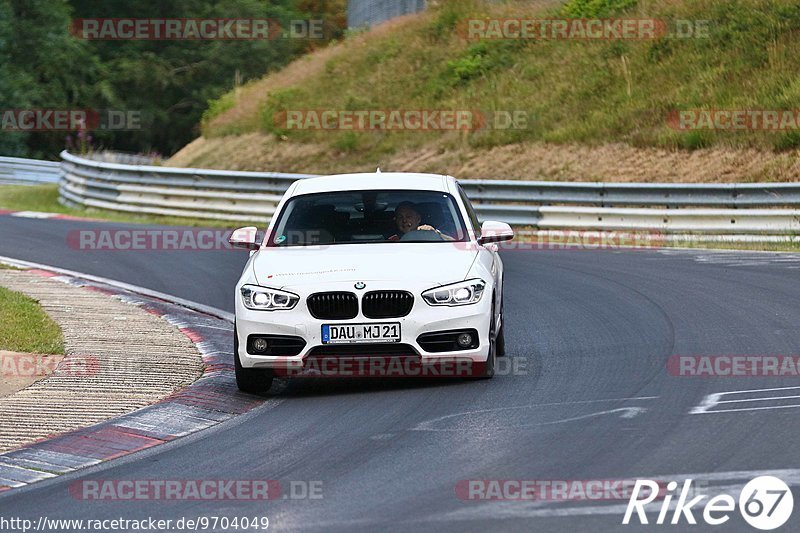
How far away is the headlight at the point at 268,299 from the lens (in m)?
9.89

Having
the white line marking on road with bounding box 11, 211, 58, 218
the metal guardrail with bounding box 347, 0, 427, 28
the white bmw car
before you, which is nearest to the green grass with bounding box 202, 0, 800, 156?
the metal guardrail with bounding box 347, 0, 427, 28

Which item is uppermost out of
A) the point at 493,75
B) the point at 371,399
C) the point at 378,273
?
the point at 493,75

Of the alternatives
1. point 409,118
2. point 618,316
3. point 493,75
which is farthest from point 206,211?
point 618,316

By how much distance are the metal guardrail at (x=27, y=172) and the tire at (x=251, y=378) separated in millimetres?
32900

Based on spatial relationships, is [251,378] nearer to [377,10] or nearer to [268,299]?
[268,299]

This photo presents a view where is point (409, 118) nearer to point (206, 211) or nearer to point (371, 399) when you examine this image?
point (206, 211)

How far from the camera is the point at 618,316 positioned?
1352 centimetres

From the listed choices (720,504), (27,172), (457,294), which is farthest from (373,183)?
(27,172)

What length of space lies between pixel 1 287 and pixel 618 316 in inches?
278

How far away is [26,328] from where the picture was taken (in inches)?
502

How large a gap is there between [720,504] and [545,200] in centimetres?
1744

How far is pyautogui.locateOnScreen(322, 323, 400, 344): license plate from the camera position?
9758 millimetres

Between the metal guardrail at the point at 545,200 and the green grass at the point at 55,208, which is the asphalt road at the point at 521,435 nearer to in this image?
the metal guardrail at the point at 545,200

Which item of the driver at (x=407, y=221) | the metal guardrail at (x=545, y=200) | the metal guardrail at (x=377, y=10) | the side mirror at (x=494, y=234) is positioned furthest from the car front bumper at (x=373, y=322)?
the metal guardrail at (x=377, y=10)
